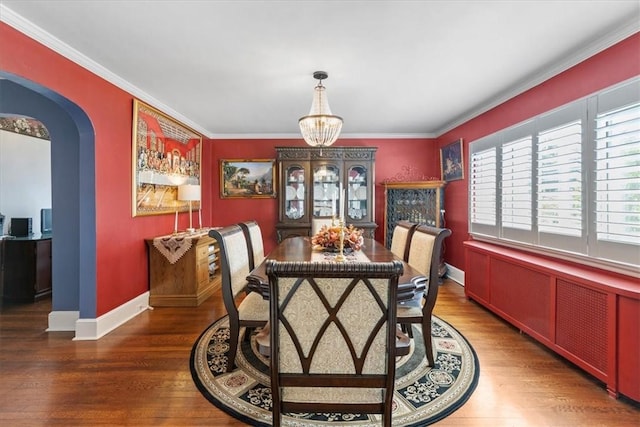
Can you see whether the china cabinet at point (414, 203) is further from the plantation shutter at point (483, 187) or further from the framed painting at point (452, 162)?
the plantation shutter at point (483, 187)

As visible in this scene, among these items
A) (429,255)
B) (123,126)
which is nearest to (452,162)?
(429,255)

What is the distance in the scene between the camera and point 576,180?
7.92ft

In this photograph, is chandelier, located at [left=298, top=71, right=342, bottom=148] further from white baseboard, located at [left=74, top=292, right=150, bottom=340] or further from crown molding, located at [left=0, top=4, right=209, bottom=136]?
white baseboard, located at [left=74, top=292, right=150, bottom=340]

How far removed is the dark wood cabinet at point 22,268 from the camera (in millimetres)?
3568

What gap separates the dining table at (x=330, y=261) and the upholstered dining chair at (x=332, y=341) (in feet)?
0.89

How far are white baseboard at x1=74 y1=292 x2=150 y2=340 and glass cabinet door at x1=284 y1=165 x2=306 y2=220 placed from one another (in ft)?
8.06

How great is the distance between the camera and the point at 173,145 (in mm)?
4059

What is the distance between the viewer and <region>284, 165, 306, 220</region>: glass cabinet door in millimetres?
4969

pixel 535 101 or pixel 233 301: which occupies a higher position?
→ pixel 535 101

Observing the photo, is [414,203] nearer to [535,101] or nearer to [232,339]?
[535,101]

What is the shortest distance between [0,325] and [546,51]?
219 inches

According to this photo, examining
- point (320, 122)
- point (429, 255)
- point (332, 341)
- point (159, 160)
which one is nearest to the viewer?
point (332, 341)

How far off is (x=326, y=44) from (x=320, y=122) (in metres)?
0.65

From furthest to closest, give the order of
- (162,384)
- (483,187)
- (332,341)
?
(483,187) < (162,384) < (332,341)
